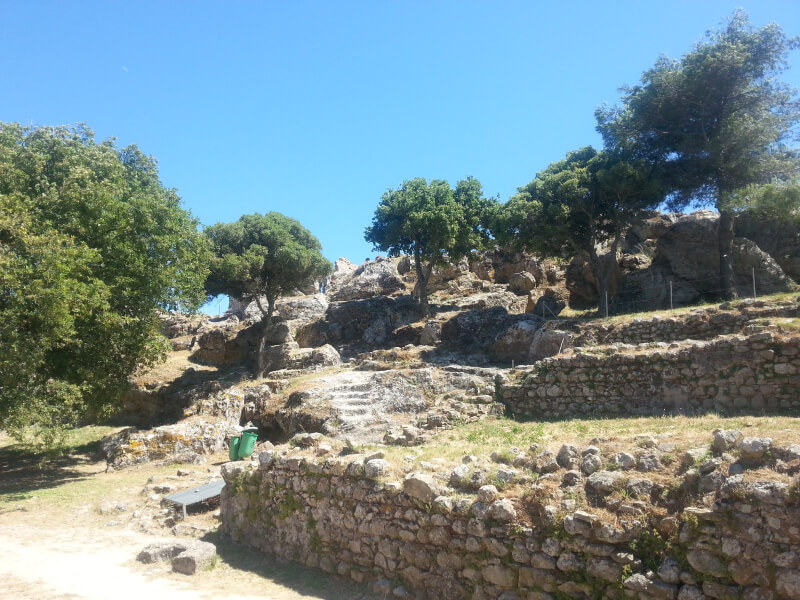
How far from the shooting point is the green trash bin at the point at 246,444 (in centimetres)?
1628

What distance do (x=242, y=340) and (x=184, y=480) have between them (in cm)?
2023

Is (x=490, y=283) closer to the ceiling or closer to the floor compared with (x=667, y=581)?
closer to the ceiling

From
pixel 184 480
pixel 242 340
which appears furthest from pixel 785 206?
pixel 242 340

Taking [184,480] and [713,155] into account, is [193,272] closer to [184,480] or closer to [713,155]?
[184,480]

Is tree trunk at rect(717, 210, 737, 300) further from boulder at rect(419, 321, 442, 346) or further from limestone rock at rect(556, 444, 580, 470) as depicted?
limestone rock at rect(556, 444, 580, 470)

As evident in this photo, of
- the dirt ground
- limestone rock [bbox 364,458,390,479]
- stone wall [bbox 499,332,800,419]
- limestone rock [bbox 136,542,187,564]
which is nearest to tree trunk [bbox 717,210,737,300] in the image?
stone wall [bbox 499,332,800,419]

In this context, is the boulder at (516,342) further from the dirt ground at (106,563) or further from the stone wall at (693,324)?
the dirt ground at (106,563)

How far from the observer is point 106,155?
21297 millimetres

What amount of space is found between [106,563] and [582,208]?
2325 cm

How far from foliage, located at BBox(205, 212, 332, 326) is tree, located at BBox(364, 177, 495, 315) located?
484cm

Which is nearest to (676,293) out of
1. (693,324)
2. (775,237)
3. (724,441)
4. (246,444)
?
(775,237)

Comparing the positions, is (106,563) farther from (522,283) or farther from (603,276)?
(522,283)

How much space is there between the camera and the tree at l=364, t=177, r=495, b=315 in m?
32.7

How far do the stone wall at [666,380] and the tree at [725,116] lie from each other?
38.6 feet
